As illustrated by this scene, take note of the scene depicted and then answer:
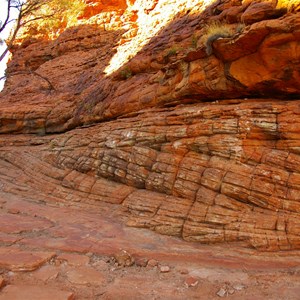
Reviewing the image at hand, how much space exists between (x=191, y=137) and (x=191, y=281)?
155 inches

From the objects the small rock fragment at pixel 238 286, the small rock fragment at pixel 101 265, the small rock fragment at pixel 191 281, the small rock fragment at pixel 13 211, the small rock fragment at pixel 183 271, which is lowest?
the small rock fragment at pixel 101 265

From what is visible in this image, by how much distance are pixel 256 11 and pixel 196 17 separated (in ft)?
16.4

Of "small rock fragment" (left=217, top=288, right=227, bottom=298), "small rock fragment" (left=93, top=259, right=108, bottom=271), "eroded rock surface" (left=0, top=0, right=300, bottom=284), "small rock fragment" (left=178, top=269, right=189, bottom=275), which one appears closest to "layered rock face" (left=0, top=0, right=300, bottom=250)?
"eroded rock surface" (left=0, top=0, right=300, bottom=284)

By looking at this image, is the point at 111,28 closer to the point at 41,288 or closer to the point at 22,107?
the point at 22,107

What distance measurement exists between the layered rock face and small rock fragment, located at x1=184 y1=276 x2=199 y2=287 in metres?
1.34

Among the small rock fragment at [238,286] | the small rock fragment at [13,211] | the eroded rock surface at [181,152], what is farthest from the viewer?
the small rock fragment at [13,211]

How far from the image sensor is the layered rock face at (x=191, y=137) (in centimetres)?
617

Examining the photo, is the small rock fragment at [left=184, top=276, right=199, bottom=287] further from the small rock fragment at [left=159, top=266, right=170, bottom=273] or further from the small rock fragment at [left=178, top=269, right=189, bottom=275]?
the small rock fragment at [left=159, top=266, right=170, bottom=273]

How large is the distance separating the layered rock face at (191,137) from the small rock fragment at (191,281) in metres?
1.34

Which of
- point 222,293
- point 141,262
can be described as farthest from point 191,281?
point 141,262

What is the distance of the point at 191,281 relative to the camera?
4.68m

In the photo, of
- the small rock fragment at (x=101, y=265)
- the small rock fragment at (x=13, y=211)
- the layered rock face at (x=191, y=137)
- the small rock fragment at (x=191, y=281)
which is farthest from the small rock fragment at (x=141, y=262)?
the small rock fragment at (x=13, y=211)

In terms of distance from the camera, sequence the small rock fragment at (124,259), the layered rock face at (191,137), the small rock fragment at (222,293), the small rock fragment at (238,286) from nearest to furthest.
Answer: the small rock fragment at (222,293) < the small rock fragment at (238,286) < the small rock fragment at (124,259) < the layered rock face at (191,137)

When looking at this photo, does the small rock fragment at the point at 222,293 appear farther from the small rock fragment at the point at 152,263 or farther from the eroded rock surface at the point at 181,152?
the eroded rock surface at the point at 181,152
